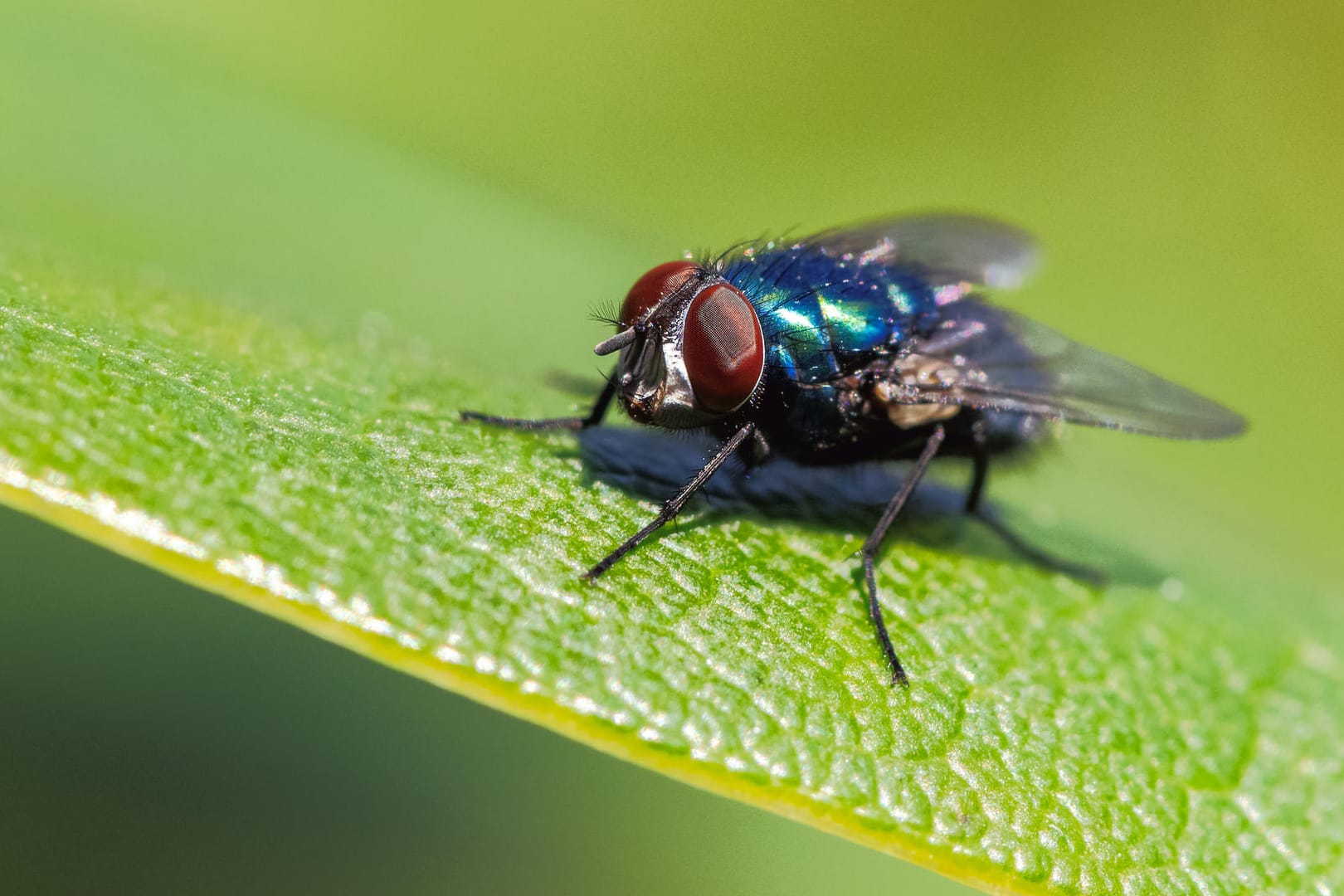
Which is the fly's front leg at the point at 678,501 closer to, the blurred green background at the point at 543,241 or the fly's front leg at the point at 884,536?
the fly's front leg at the point at 884,536

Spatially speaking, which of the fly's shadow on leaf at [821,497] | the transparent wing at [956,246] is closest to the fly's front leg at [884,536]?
the fly's shadow on leaf at [821,497]

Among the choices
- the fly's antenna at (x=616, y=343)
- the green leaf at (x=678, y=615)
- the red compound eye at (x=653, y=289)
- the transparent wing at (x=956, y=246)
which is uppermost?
the transparent wing at (x=956, y=246)

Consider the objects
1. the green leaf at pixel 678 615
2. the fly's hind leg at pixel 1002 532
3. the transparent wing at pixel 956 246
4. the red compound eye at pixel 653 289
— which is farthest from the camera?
the transparent wing at pixel 956 246

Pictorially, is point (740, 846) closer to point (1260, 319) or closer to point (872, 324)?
point (872, 324)

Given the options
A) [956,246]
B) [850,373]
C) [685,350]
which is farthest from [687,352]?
[956,246]

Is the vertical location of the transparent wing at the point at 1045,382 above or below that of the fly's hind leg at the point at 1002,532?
above

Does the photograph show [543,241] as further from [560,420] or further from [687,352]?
[687,352]

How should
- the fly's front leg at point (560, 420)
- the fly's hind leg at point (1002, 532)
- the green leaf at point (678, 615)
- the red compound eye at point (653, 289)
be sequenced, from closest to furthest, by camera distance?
1. the green leaf at point (678, 615)
2. the red compound eye at point (653, 289)
3. the fly's front leg at point (560, 420)
4. the fly's hind leg at point (1002, 532)
